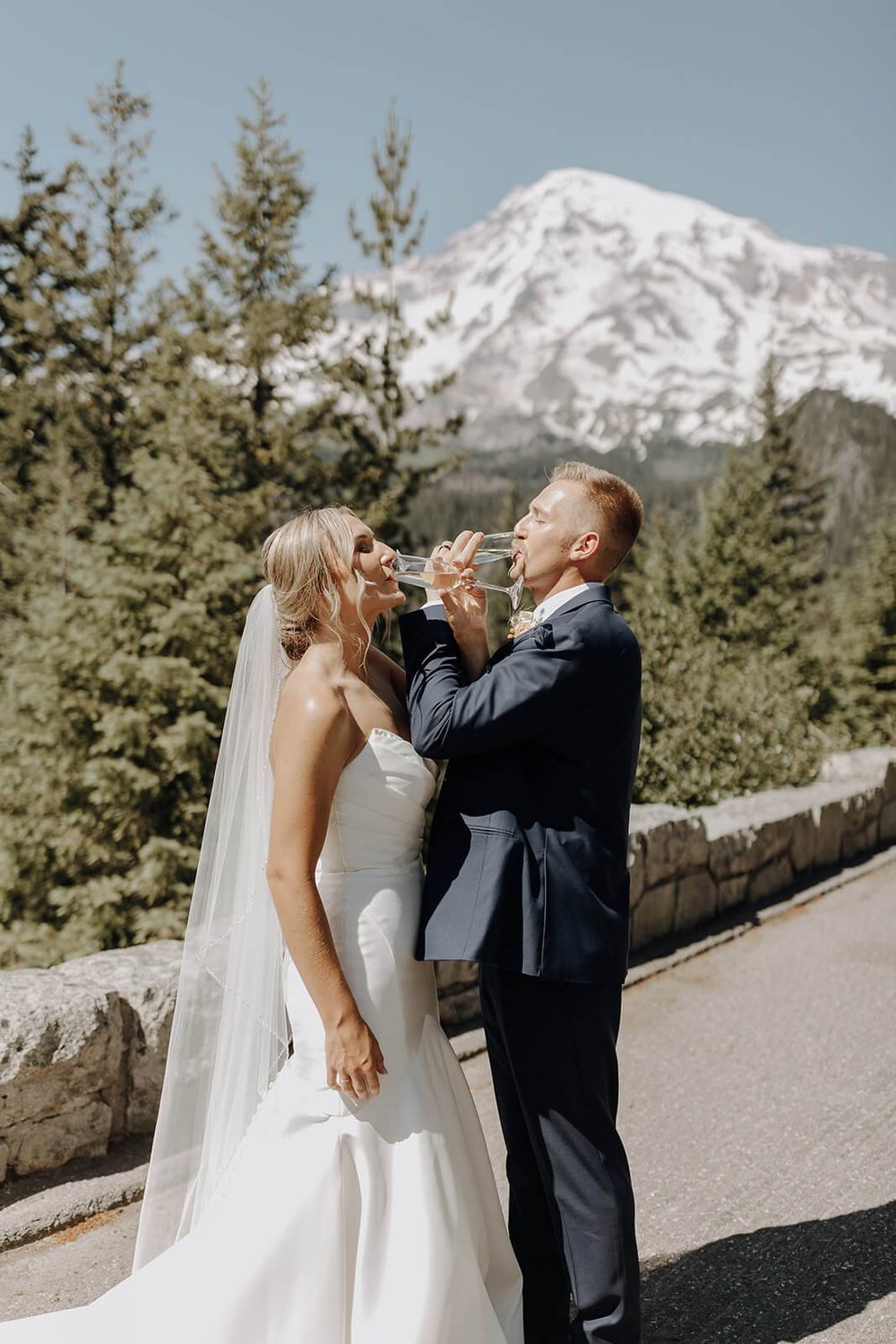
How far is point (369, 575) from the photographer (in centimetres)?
251

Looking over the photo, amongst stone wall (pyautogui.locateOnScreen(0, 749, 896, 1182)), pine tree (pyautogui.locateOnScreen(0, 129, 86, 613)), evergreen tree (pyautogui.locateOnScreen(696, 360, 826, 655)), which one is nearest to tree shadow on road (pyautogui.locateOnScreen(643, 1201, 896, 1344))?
stone wall (pyautogui.locateOnScreen(0, 749, 896, 1182))

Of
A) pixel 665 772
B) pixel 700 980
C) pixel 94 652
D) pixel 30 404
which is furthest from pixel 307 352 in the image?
pixel 700 980

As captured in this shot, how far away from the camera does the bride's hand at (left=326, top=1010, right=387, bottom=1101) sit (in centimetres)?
236

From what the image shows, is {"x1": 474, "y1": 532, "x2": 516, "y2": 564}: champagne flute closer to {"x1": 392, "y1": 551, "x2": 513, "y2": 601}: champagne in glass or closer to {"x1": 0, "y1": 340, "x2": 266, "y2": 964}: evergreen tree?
{"x1": 392, "y1": 551, "x2": 513, "y2": 601}: champagne in glass

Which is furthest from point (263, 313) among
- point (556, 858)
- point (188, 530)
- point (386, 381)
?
point (556, 858)

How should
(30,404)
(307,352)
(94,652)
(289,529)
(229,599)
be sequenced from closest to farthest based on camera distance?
1. (289,529)
2. (94,652)
3. (229,599)
4. (307,352)
5. (30,404)

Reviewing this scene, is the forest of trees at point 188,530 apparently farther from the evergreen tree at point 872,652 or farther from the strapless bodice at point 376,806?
the strapless bodice at point 376,806

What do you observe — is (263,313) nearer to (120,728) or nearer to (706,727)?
(120,728)

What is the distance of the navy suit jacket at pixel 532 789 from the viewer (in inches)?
91.0

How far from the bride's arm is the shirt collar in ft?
1.66

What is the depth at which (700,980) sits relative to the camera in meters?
5.70

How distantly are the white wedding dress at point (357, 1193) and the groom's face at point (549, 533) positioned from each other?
20.4 inches

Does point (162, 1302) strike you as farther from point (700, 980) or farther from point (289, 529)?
point (700, 980)

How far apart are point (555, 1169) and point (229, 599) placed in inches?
488
